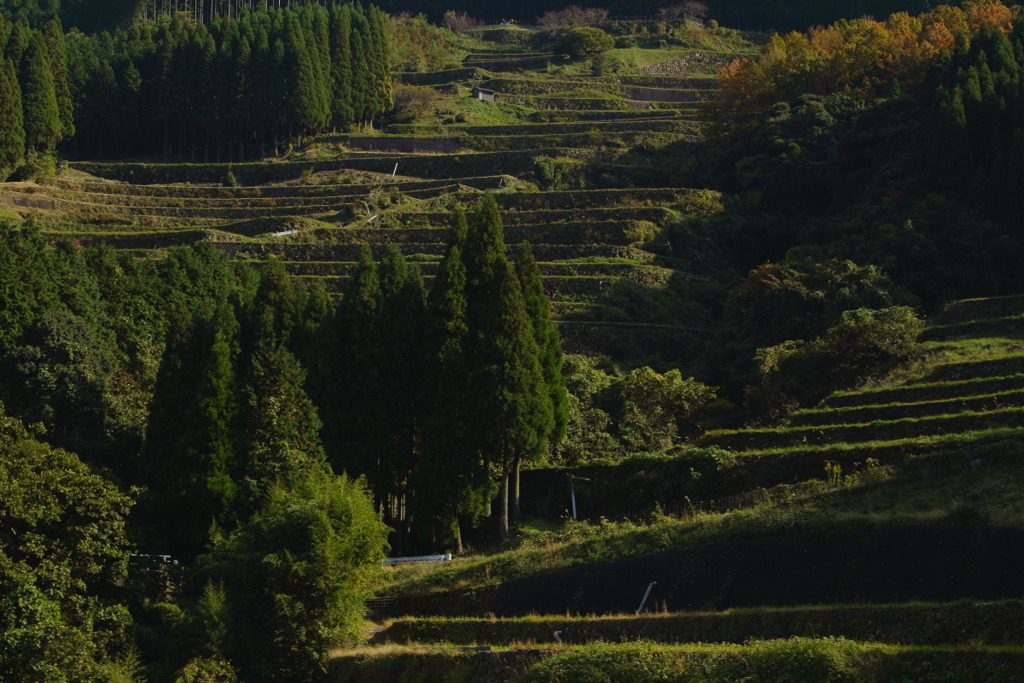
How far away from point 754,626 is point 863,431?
9.47 metres

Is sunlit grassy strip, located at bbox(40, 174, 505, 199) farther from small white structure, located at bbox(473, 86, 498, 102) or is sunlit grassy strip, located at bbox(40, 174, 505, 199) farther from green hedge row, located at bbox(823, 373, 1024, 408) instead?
green hedge row, located at bbox(823, 373, 1024, 408)

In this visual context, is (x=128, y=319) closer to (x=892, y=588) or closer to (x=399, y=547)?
(x=399, y=547)

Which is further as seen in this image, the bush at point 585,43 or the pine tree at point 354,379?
the bush at point 585,43

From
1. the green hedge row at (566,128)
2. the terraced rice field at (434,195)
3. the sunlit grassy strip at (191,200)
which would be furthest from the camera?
the green hedge row at (566,128)

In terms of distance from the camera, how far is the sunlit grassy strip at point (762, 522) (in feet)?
81.2

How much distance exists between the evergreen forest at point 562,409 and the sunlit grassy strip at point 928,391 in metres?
0.11

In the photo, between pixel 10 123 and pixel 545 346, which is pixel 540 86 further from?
pixel 545 346

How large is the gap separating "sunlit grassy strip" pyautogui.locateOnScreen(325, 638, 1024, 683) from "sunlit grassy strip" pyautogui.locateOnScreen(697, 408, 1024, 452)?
998 centimetres

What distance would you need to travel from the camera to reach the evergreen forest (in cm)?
2467

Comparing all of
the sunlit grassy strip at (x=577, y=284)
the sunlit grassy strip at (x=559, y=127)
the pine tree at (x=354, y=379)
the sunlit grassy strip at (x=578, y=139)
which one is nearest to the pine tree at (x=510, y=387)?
the pine tree at (x=354, y=379)

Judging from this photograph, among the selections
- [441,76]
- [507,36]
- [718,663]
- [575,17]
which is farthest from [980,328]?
[575,17]

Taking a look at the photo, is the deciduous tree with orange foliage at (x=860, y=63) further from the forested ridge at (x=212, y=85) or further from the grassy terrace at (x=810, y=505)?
the grassy terrace at (x=810, y=505)

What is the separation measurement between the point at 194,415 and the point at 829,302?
Answer: 19916 millimetres

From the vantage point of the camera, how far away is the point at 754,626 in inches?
907
